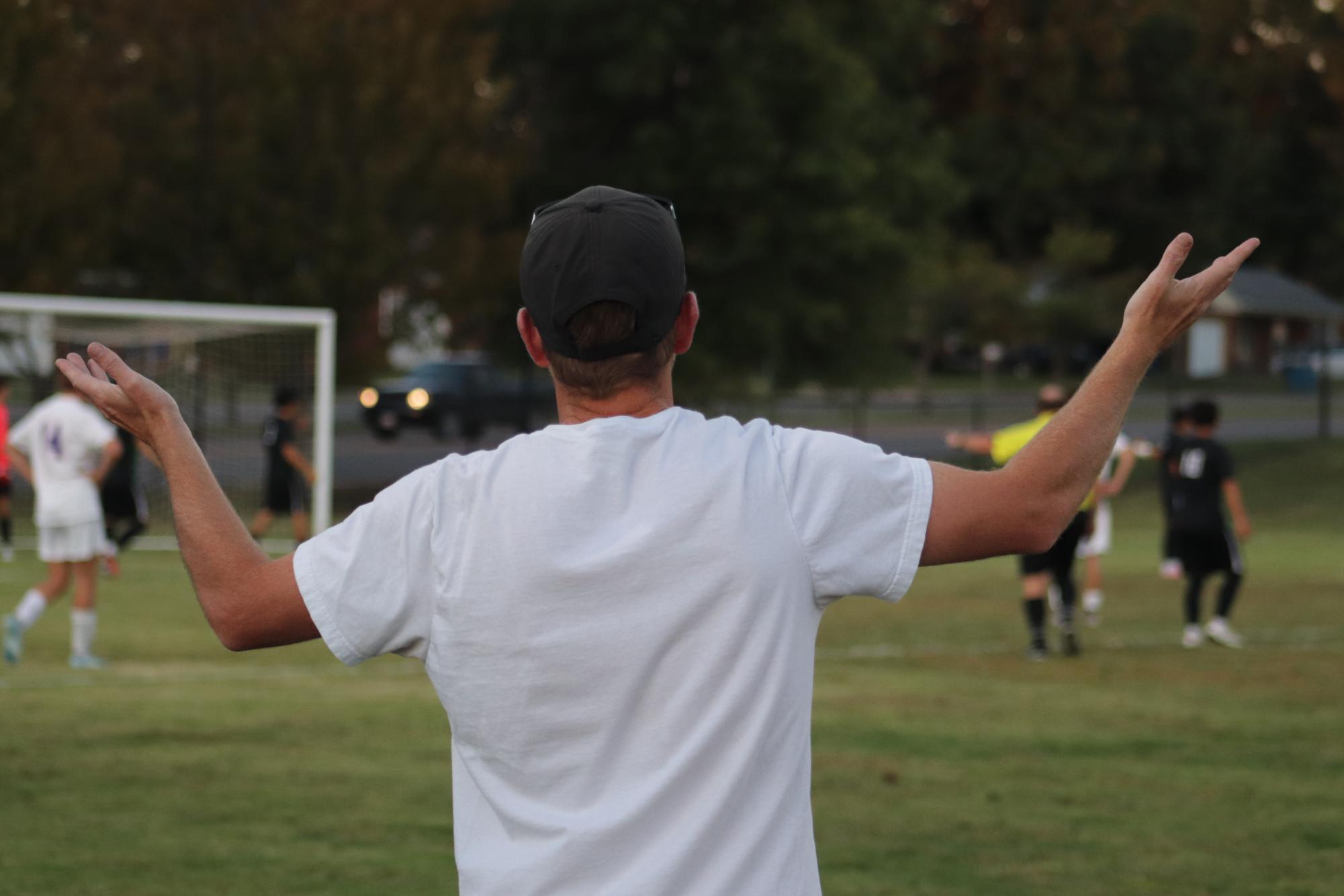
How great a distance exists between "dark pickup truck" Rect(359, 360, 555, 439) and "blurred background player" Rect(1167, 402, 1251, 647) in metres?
23.9

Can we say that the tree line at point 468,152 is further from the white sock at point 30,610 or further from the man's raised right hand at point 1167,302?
the man's raised right hand at point 1167,302

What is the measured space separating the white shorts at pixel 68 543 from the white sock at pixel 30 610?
26 centimetres

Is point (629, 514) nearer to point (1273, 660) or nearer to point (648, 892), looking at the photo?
point (648, 892)

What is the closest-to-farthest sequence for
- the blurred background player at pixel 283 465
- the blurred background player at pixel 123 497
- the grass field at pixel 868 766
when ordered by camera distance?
the grass field at pixel 868 766
the blurred background player at pixel 283 465
the blurred background player at pixel 123 497

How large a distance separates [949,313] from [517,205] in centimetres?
2457

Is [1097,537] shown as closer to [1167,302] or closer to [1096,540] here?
[1096,540]

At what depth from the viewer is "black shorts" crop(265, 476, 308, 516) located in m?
19.9

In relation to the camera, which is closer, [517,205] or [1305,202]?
[517,205]

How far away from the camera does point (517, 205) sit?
30484 millimetres

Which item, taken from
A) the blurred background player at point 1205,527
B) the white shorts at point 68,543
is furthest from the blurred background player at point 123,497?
the blurred background player at point 1205,527

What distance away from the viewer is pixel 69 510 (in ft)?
40.2

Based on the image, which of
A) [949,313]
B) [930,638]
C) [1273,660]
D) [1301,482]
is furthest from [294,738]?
[949,313]

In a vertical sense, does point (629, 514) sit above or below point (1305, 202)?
below

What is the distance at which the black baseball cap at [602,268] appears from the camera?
7.35 ft
